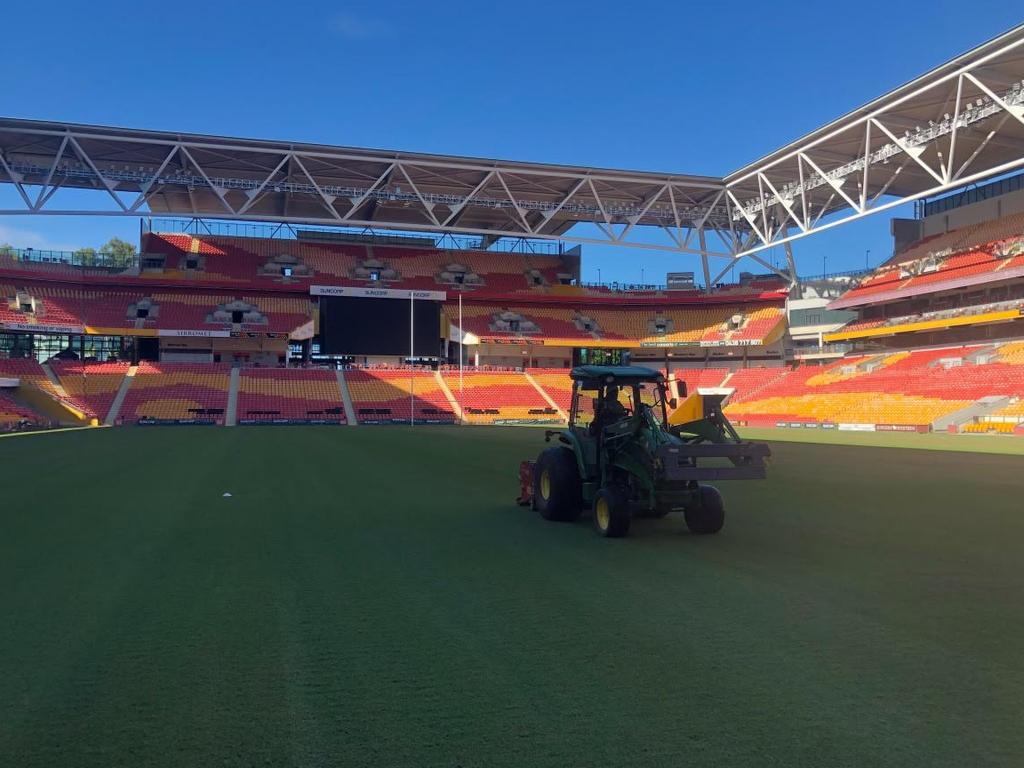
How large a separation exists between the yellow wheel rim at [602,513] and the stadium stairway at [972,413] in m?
30.3

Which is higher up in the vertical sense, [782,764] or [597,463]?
[597,463]

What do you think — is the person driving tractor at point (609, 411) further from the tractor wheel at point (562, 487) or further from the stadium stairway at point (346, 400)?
the stadium stairway at point (346, 400)

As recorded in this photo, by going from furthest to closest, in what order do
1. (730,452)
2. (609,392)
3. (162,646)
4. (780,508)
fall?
(780,508) < (609,392) < (730,452) < (162,646)

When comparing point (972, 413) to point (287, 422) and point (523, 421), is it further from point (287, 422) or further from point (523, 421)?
point (287, 422)

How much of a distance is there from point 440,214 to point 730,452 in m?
48.6

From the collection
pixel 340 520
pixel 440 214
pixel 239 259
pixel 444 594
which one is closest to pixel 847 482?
pixel 340 520

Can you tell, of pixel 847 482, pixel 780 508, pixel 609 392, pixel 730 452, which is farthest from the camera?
pixel 847 482

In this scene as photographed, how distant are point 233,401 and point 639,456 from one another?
39655 millimetres

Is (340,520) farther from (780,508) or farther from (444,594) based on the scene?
(780,508)

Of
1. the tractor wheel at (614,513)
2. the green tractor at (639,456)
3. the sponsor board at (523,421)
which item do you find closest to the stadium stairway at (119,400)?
the sponsor board at (523,421)

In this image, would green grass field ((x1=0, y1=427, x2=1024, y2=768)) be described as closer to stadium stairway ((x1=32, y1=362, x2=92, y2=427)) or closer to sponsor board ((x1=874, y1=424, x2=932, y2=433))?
sponsor board ((x1=874, y1=424, x2=932, y2=433))

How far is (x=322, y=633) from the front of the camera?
4.76m

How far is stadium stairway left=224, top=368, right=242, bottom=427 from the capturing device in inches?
1622

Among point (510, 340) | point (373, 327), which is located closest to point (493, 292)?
point (510, 340)
